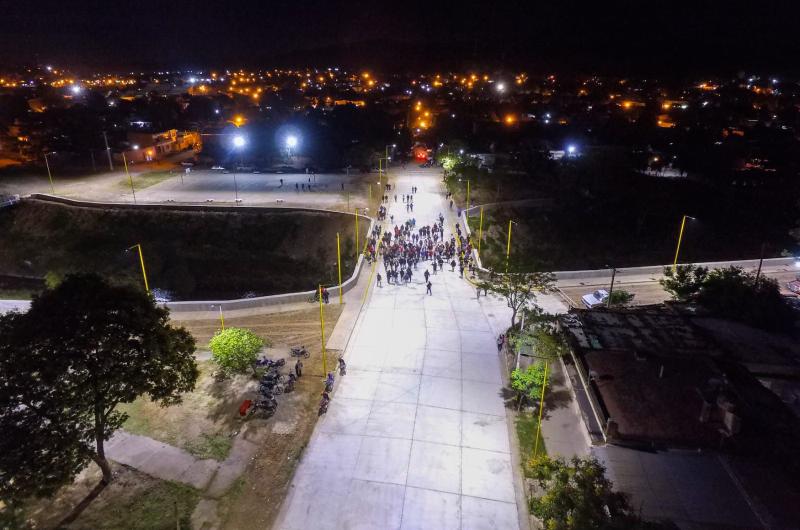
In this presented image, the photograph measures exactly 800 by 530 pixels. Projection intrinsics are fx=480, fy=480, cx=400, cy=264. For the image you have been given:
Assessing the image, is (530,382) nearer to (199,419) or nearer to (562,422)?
(562,422)

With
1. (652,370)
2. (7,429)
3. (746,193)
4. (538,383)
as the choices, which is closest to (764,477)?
(652,370)

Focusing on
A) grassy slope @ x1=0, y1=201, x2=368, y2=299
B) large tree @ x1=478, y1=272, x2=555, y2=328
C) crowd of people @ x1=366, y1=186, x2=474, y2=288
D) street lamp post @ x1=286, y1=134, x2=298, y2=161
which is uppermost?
street lamp post @ x1=286, y1=134, x2=298, y2=161

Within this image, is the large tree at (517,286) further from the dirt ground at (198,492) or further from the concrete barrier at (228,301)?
the concrete barrier at (228,301)

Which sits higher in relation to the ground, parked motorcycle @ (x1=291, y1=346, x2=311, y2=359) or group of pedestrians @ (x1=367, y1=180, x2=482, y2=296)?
group of pedestrians @ (x1=367, y1=180, x2=482, y2=296)

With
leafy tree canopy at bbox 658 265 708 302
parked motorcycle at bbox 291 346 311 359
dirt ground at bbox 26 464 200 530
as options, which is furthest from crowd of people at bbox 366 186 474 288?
dirt ground at bbox 26 464 200 530

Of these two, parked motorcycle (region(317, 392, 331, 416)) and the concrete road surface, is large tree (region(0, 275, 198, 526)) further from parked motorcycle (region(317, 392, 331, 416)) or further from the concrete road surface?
the concrete road surface

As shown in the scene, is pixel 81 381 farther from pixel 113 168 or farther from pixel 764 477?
pixel 113 168
